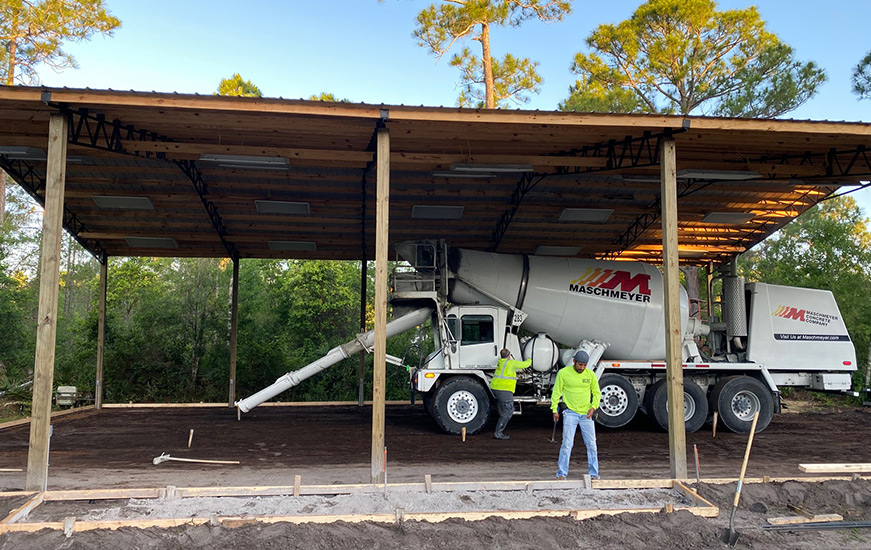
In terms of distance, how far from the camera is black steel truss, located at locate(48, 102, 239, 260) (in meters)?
9.08

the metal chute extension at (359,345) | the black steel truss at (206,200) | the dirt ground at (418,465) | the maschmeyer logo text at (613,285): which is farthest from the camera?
the maschmeyer logo text at (613,285)

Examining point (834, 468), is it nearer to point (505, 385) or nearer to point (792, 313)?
point (505, 385)

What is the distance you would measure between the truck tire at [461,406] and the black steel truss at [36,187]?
25.5 ft

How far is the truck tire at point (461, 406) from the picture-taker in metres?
12.0

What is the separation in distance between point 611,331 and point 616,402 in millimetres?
1587

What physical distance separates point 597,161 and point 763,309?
5801 millimetres

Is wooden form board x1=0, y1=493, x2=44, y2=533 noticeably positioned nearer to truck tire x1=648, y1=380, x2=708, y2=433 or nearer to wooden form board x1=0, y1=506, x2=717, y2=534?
wooden form board x1=0, y1=506, x2=717, y2=534

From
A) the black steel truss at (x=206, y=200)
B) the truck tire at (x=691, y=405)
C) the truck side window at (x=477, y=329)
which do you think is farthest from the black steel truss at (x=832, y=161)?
the black steel truss at (x=206, y=200)

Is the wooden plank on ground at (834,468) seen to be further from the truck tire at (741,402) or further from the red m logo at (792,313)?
the red m logo at (792,313)

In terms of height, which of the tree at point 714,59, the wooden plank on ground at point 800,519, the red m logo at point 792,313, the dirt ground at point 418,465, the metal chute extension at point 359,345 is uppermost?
the tree at point 714,59

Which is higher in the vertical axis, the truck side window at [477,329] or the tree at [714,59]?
the tree at [714,59]

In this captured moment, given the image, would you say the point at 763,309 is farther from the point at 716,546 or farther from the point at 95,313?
the point at 95,313

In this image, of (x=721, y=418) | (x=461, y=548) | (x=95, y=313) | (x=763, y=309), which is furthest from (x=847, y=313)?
(x=95, y=313)

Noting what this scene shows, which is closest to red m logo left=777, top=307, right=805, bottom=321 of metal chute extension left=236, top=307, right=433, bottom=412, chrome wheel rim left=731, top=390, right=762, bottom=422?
chrome wheel rim left=731, top=390, right=762, bottom=422
